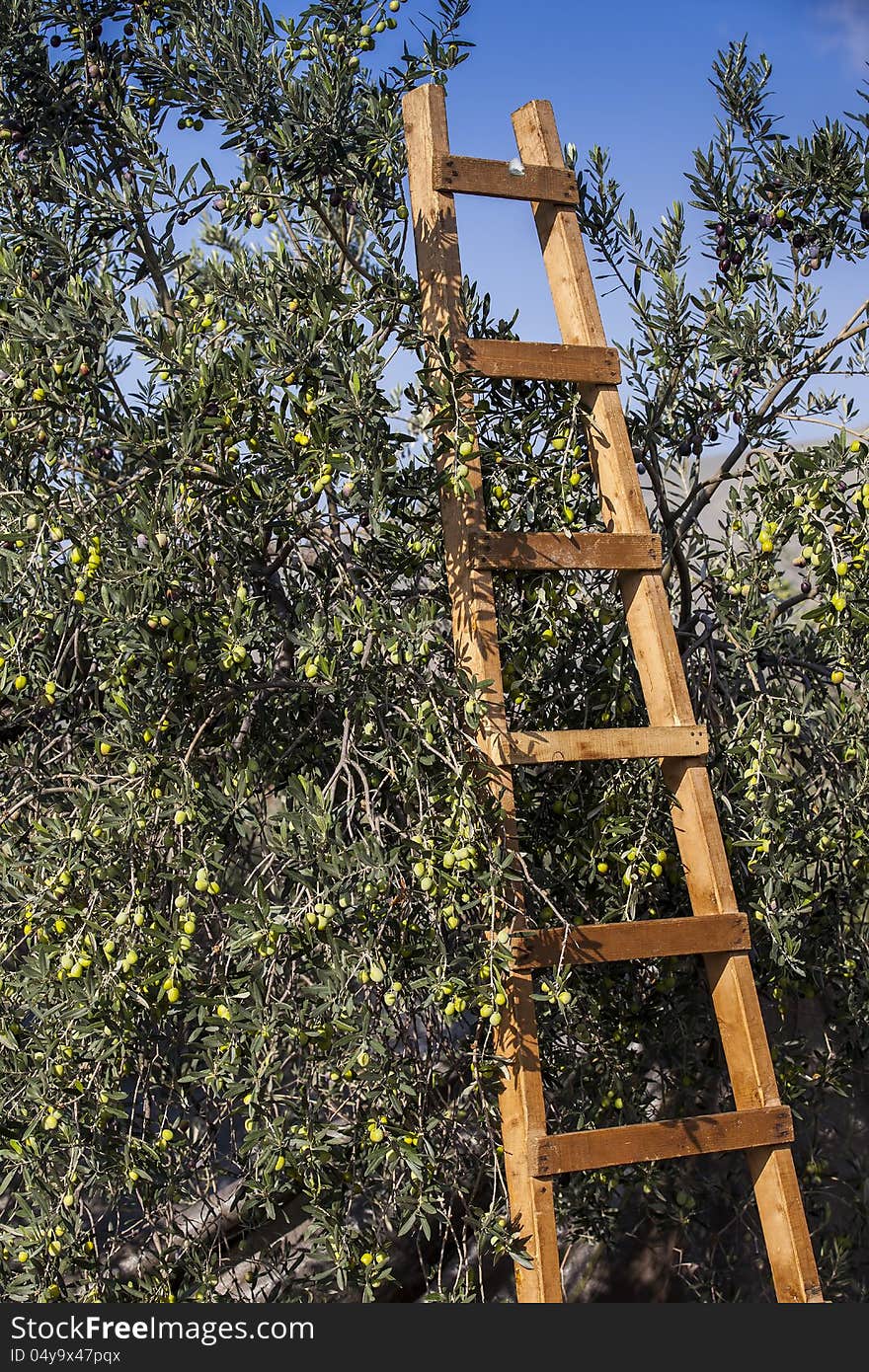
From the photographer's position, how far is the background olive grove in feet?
9.02

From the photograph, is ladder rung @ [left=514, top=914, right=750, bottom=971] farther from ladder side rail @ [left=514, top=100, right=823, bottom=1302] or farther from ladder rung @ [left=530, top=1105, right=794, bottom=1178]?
ladder rung @ [left=530, top=1105, right=794, bottom=1178]

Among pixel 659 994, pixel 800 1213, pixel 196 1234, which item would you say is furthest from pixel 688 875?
pixel 196 1234

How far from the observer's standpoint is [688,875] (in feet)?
10.2

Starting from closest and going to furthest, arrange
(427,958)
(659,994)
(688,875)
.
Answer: (427,958) < (688,875) < (659,994)

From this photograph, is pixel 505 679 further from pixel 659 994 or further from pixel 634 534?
pixel 659 994

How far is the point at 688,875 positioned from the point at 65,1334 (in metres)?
1.69

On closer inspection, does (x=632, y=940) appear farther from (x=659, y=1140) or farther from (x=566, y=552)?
(x=566, y=552)

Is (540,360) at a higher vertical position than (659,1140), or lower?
higher

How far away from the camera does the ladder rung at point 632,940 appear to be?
9.14 ft

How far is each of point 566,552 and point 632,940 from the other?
2.87 ft

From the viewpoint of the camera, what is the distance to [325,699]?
125 inches

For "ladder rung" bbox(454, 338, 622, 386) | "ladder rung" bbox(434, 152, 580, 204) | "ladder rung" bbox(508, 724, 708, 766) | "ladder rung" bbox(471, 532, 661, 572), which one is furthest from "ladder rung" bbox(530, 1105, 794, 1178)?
"ladder rung" bbox(434, 152, 580, 204)

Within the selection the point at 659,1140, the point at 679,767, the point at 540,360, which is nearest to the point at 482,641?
the point at 679,767

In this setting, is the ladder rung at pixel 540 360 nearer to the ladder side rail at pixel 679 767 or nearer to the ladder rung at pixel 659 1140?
the ladder side rail at pixel 679 767
